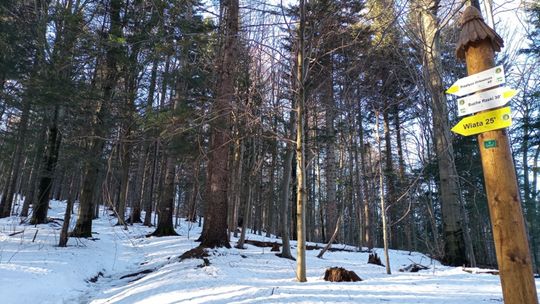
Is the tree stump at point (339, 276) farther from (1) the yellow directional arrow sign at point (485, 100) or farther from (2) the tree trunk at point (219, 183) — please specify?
(2) the tree trunk at point (219, 183)

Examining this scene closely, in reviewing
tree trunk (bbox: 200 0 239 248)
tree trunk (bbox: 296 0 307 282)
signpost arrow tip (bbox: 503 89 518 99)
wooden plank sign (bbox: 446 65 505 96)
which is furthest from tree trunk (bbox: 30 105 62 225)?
signpost arrow tip (bbox: 503 89 518 99)

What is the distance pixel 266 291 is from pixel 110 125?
25.6 ft

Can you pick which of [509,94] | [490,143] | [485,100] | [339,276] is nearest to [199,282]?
[339,276]

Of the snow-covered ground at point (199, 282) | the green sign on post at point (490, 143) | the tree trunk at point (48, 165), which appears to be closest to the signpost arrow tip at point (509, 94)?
the green sign on post at point (490, 143)

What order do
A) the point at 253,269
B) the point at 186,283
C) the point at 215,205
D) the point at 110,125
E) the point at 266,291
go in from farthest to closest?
the point at 110,125
the point at 215,205
the point at 253,269
the point at 186,283
the point at 266,291

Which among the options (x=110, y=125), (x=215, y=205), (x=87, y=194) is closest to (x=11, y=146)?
(x=87, y=194)

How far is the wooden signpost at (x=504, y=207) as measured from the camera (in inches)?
96.7

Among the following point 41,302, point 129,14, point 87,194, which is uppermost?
point 129,14

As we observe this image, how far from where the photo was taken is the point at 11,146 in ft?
55.8

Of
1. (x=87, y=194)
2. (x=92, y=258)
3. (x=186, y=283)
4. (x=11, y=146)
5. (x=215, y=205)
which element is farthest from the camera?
(x=11, y=146)

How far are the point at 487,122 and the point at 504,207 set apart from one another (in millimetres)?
650

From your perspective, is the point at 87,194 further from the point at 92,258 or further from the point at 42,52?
the point at 42,52

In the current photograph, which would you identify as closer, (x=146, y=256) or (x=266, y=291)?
(x=266, y=291)

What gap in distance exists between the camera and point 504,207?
2.57m
